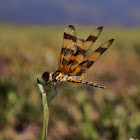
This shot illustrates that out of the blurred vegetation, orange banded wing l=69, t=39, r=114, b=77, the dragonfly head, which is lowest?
the blurred vegetation

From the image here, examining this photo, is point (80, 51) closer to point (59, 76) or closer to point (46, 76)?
point (59, 76)

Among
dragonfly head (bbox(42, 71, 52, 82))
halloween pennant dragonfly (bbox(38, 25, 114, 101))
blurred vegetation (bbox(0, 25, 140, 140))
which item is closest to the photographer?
dragonfly head (bbox(42, 71, 52, 82))

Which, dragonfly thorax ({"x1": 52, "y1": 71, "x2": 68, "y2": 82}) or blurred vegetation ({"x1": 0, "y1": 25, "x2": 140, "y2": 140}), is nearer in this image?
dragonfly thorax ({"x1": 52, "y1": 71, "x2": 68, "y2": 82})

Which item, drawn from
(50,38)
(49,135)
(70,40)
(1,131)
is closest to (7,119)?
(1,131)

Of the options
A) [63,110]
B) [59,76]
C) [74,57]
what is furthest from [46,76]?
[63,110]

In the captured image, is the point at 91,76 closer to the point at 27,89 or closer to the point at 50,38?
the point at 27,89

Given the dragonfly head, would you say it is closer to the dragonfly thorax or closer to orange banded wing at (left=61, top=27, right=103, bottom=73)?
the dragonfly thorax

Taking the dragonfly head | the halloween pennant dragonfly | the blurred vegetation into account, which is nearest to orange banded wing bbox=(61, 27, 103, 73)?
the halloween pennant dragonfly

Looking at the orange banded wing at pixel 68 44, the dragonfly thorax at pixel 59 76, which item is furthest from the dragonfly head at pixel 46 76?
the orange banded wing at pixel 68 44
